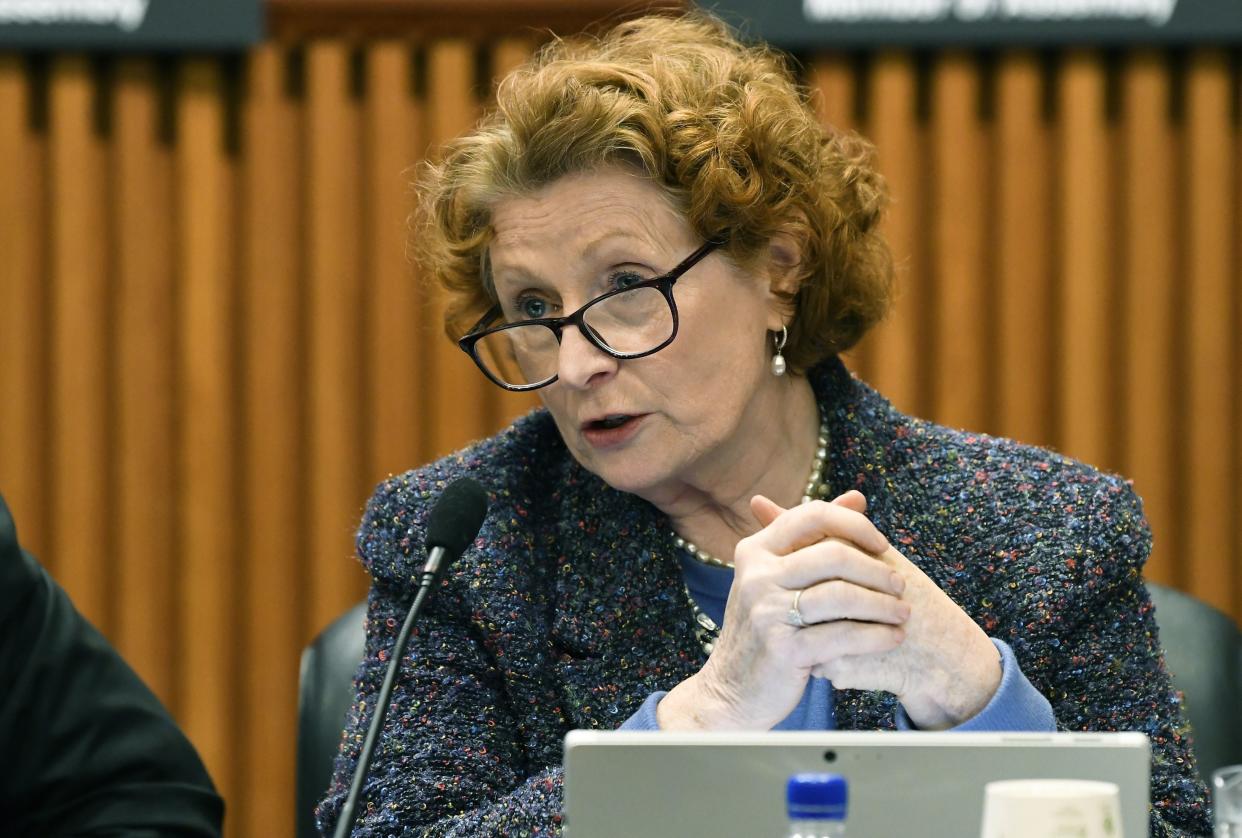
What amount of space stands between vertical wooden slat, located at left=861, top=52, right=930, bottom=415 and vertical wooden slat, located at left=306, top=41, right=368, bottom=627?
115 cm

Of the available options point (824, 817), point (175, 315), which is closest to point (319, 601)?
point (175, 315)

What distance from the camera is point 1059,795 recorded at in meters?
1.08

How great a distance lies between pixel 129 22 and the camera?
346cm

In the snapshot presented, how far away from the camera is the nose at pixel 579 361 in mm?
1960

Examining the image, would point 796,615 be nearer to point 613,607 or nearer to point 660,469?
point 660,469

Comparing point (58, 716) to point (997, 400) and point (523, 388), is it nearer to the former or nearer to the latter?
point (523, 388)

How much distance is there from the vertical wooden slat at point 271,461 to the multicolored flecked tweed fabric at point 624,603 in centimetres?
142

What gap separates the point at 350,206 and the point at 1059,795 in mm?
2760

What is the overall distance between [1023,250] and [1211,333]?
43 centimetres

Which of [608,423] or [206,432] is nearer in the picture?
[608,423]

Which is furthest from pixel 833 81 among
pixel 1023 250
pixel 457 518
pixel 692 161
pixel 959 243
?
pixel 457 518

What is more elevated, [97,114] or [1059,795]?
[97,114]

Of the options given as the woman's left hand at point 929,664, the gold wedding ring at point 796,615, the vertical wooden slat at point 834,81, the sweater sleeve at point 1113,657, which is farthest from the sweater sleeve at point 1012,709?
the vertical wooden slat at point 834,81

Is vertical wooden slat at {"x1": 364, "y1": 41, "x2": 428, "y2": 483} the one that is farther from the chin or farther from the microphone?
the microphone
